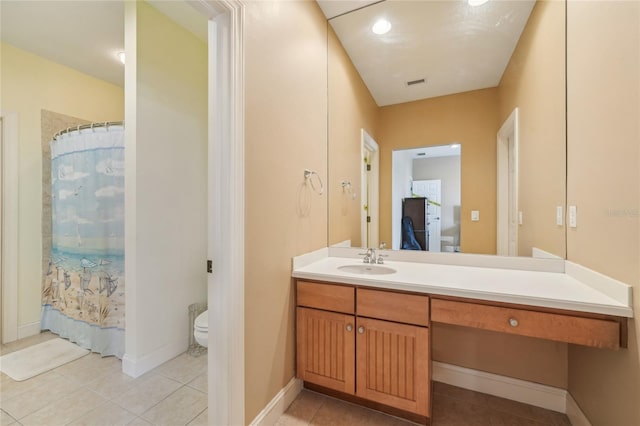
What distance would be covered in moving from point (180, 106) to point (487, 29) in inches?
92.1

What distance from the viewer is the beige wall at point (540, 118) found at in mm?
1431

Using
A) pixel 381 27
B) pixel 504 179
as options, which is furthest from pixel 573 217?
pixel 381 27

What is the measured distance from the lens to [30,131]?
2.47 metres

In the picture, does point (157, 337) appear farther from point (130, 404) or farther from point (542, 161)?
point (542, 161)

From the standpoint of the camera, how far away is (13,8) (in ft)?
6.42

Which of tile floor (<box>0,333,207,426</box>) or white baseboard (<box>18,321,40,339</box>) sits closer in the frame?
tile floor (<box>0,333,207,426</box>)

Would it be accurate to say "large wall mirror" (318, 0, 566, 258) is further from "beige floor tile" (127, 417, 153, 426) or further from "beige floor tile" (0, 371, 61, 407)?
"beige floor tile" (0, 371, 61, 407)

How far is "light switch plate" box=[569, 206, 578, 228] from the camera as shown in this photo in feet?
4.25

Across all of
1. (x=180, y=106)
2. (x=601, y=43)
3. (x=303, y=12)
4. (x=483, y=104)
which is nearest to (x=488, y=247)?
(x=483, y=104)

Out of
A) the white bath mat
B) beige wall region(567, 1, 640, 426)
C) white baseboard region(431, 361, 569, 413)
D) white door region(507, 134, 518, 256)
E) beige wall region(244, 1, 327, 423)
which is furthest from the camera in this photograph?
the white bath mat

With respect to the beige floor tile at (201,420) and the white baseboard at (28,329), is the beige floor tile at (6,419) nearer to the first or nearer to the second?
the beige floor tile at (201,420)

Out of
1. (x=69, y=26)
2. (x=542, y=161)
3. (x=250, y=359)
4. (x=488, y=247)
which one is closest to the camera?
(x=250, y=359)

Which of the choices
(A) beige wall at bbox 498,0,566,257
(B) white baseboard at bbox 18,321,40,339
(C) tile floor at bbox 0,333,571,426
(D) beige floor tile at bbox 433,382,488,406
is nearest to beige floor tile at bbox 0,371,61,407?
(C) tile floor at bbox 0,333,571,426

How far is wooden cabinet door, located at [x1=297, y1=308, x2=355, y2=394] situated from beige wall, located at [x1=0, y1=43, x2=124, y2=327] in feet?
9.11
